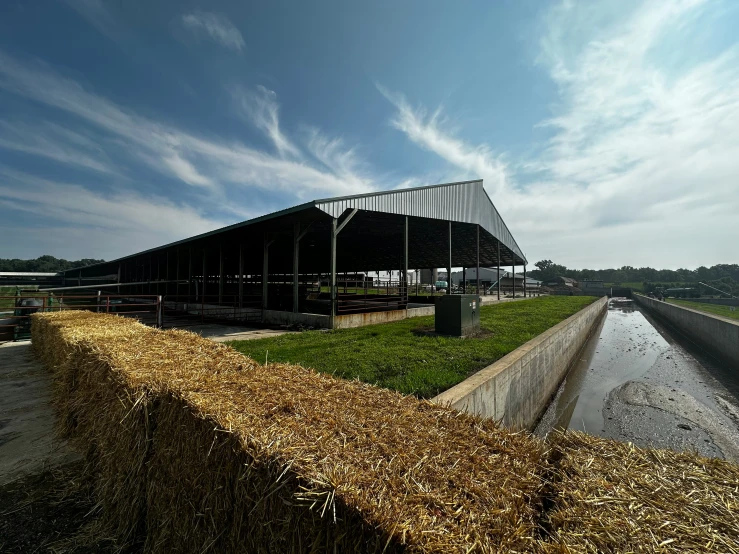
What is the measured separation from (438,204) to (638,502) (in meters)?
16.4

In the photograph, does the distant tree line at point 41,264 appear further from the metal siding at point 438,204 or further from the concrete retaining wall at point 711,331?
the concrete retaining wall at point 711,331

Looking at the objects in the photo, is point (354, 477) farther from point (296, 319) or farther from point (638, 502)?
point (296, 319)

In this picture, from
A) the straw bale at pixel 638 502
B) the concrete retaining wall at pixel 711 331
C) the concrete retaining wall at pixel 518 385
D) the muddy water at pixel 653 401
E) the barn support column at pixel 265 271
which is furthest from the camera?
the barn support column at pixel 265 271

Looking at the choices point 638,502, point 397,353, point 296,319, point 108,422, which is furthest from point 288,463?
point 296,319

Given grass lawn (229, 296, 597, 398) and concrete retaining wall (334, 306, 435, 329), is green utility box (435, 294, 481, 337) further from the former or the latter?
concrete retaining wall (334, 306, 435, 329)

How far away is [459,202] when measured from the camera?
18594 mm

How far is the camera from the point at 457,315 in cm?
882

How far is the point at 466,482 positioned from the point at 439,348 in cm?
604

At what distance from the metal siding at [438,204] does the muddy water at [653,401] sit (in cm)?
917

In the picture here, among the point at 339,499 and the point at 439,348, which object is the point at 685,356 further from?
the point at 339,499

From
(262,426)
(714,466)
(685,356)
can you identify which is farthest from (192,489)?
(685,356)

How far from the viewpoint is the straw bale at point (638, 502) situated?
3.72ft

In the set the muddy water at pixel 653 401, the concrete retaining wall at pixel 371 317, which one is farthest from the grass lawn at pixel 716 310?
the concrete retaining wall at pixel 371 317

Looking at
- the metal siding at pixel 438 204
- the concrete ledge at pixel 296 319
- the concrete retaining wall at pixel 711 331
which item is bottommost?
the concrete retaining wall at pixel 711 331
